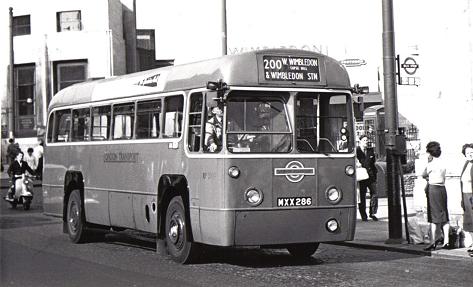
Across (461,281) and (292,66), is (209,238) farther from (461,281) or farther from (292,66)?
(461,281)

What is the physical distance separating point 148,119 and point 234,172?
8.23ft

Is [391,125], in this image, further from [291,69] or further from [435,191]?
[291,69]

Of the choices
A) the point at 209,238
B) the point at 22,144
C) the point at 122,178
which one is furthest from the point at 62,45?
the point at 209,238

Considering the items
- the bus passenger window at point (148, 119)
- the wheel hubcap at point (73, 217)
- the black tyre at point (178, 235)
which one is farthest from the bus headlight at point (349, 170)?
the wheel hubcap at point (73, 217)

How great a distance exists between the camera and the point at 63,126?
1556 centimetres

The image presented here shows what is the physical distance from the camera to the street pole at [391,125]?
13.1 metres

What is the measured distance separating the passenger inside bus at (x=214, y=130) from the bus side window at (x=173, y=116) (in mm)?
775

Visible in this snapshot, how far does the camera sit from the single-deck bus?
34.3 feet

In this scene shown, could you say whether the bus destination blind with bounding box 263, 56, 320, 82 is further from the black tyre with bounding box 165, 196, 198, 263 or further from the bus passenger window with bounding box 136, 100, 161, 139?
the black tyre with bounding box 165, 196, 198, 263

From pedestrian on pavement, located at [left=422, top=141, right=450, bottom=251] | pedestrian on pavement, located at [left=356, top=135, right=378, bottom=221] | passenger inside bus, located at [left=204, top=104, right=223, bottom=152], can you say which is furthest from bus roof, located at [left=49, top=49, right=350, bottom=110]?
pedestrian on pavement, located at [left=356, top=135, right=378, bottom=221]

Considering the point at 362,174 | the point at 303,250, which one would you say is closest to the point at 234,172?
the point at 303,250

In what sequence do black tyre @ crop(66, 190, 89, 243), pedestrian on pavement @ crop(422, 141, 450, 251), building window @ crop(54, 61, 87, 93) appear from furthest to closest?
building window @ crop(54, 61, 87, 93) < black tyre @ crop(66, 190, 89, 243) < pedestrian on pavement @ crop(422, 141, 450, 251)

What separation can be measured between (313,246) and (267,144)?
6.77ft

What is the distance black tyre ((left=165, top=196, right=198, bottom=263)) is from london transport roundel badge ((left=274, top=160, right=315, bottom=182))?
1.61 m
